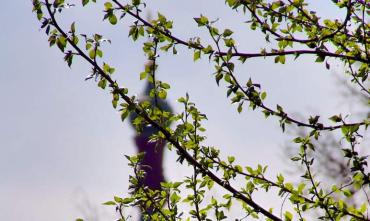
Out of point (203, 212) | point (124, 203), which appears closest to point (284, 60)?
point (203, 212)

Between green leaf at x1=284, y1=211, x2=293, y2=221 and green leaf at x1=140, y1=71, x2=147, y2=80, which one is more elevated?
green leaf at x1=140, y1=71, x2=147, y2=80

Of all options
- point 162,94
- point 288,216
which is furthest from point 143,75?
point 288,216

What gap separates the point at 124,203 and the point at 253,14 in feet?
7.06

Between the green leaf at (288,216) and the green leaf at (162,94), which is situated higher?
the green leaf at (162,94)

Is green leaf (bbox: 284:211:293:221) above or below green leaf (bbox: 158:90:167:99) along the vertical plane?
below

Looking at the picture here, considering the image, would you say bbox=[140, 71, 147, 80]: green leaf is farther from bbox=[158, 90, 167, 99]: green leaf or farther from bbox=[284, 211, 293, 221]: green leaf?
bbox=[284, 211, 293, 221]: green leaf

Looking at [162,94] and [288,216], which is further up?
[162,94]

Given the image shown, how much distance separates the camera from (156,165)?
77.1 m

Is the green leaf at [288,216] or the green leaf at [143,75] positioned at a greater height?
the green leaf at [143,75]

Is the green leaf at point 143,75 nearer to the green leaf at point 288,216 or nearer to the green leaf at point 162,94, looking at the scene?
the green leaf at point 162,94

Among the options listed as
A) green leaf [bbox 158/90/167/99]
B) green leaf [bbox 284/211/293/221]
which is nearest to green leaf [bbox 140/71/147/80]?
green leaf [bbox 158/90/167/99]

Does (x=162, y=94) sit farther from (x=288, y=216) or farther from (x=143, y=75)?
(x=288, y=216)

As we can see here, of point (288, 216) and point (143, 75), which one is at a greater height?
point (143, 75)

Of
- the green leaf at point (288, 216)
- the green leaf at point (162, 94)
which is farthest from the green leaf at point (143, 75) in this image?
the green leaf at point (288, 216)
